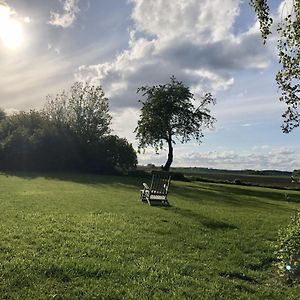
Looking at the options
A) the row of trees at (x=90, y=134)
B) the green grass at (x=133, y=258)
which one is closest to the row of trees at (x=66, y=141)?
the row of trees at (x=90, y=134)

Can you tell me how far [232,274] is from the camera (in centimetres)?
717

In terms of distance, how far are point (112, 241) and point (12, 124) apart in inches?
1961

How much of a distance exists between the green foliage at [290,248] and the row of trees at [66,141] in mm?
45905

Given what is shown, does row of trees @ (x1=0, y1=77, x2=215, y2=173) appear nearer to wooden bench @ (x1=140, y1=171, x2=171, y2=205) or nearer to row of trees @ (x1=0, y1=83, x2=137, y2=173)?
row of trees @ (x1=0, y1=83, x2=137, y2=173)

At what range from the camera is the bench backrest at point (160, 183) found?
17480 mm

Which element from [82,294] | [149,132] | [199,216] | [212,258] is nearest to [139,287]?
[82,294]

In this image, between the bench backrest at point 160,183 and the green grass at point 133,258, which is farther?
the bench backrest at point 160,183

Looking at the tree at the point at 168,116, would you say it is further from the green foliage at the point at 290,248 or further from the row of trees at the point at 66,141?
the green foliage at the point at 290,248

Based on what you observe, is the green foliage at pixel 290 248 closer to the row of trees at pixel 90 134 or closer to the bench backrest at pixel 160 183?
the bench backrest at pixel 160 183

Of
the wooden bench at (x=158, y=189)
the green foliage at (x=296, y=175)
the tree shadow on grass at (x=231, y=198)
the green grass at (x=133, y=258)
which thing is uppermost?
the green foliage at (x=296, y=175)

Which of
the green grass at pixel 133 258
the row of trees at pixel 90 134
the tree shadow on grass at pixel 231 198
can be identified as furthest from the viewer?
the row of trees at pixel 90 134

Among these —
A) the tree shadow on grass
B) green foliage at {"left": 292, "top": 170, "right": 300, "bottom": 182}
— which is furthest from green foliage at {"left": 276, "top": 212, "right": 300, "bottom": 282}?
the tree shadow on grass

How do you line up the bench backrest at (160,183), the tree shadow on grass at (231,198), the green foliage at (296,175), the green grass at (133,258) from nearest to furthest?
the green grass at (133,258), the green foliage at (296,175), the bench backrest at (160,183), the tree shadow on grass at (231,198)

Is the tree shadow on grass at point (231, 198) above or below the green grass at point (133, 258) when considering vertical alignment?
above
